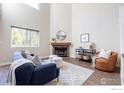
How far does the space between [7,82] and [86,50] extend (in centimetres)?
388

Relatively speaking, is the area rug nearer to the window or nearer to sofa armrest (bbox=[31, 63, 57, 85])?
sofa armrest (bbox=[31, 63, 57, 85])

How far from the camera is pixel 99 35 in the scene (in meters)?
4.26

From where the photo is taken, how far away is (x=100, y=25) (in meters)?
4.07

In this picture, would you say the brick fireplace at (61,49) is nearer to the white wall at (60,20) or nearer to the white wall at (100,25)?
the white wall at (60,20)

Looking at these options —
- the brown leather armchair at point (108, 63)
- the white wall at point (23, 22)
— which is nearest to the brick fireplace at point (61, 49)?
the white wall at point (23, 22)

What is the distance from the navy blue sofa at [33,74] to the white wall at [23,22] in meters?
0.21

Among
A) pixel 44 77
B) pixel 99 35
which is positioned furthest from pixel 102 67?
pixel 44 77

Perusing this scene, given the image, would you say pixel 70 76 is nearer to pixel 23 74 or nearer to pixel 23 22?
pixel 23 74

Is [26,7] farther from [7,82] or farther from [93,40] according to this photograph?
[93,40]

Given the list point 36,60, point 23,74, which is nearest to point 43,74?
point 36,60

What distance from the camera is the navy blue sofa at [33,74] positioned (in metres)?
1.56

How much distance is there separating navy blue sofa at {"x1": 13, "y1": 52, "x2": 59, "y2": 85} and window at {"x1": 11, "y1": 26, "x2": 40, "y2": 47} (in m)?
0.20

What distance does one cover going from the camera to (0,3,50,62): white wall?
5.84 feet

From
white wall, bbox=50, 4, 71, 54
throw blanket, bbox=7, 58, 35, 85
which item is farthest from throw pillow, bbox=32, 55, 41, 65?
white wall, bbox=50, 4, 71, 54
